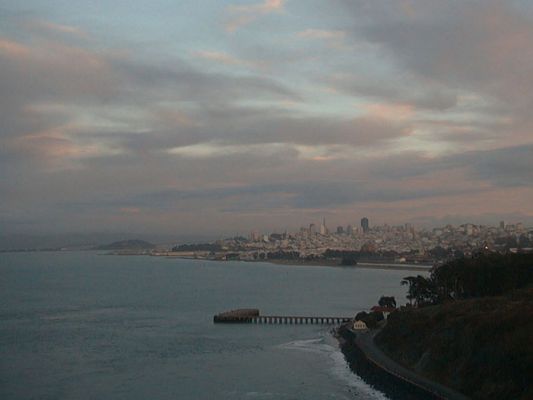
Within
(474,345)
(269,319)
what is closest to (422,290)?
(269,319)

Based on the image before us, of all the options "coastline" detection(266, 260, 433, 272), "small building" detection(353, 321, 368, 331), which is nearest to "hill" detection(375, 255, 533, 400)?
"small building" detection(353, 321, 368, 331)

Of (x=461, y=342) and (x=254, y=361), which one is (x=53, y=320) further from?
(x=461, y=342)

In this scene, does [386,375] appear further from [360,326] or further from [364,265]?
[364,265]

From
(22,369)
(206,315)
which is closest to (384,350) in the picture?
(22,369)

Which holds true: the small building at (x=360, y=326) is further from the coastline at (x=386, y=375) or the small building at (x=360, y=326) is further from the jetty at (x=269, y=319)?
the jetty at (x=269, y=319)

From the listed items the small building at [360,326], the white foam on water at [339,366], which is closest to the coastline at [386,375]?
the white foam on water at [339,366]
